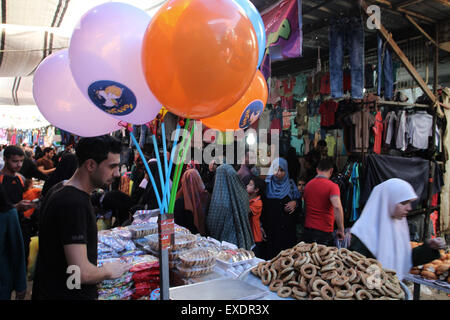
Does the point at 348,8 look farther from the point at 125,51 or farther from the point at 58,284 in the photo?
the point at 58,284

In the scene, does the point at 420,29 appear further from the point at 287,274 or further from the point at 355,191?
the point at 287,274

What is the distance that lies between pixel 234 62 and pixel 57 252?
1300mm

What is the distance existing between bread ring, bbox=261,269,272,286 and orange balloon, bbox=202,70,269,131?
107 centimetres

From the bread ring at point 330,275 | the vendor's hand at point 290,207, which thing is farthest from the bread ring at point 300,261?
the vendor's hand at point 290,207

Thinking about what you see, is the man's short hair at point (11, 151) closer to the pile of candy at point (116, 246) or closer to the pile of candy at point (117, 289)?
the pile of candy at point (116, 246)

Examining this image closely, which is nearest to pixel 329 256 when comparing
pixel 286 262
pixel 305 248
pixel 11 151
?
pixel 305 248

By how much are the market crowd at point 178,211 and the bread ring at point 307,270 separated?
1084mm

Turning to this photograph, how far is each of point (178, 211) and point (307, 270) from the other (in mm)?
2232

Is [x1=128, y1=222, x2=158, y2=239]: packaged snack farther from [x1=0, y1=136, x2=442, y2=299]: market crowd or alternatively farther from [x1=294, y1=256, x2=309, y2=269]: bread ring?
[x1=294, y1=256, x2=309, y2=269]: bread ring

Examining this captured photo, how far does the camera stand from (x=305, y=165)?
6102 mm

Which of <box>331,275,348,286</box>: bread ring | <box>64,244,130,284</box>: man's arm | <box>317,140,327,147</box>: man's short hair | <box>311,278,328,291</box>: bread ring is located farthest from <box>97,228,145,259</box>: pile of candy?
<box>317,140,327,147</box>: man's short hair

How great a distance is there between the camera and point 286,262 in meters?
1.96

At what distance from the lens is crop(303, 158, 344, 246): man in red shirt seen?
12.6 ft
